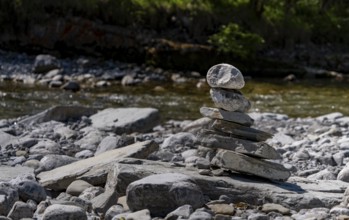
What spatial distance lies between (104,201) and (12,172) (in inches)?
80.2

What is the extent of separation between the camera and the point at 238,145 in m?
7.95

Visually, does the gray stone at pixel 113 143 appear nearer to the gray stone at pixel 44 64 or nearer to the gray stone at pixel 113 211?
the gray stone at pixel 113 211

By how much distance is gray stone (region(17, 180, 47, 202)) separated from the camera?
730 cm

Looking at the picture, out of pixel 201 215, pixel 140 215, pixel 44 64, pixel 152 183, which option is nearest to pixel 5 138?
pixel 152 183

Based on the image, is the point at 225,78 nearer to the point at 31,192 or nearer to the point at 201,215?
the point at 201,215

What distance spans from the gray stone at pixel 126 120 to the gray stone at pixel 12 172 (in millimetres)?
4870

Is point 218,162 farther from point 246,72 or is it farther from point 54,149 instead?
point 246,72

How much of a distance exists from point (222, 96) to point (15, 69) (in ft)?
60.8

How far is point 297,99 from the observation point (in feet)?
72.2

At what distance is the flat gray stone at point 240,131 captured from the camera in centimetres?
806

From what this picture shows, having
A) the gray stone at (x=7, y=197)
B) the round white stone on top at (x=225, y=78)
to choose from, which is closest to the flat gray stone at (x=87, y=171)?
the gray stone at (x=7, y=197)

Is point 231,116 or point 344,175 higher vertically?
point 231,116

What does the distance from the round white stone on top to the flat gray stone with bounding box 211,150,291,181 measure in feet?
2.79

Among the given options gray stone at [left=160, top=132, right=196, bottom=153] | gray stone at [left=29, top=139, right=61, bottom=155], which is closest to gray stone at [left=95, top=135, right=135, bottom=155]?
gray stone at [left=29, top=139, right=61, bottom=155]
